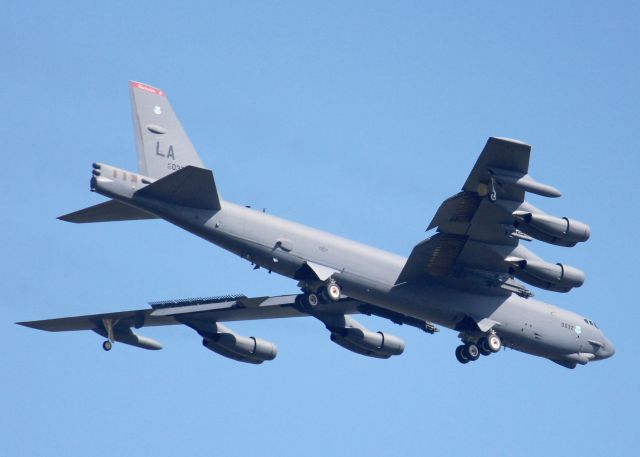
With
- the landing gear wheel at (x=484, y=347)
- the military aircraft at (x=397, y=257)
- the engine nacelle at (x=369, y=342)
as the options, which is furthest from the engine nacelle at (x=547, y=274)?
the engine nacelle at (x=369, y=342)

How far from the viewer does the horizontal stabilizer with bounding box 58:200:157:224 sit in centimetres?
3291

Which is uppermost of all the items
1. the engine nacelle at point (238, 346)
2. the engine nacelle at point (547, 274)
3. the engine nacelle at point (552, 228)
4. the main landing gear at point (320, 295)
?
the engine nacelle at point (552, 228)

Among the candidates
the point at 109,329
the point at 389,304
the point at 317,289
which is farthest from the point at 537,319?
the point at 109,329

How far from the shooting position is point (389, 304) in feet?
116

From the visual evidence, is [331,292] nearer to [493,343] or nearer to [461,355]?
[461,355]

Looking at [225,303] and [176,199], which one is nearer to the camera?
[176,199]

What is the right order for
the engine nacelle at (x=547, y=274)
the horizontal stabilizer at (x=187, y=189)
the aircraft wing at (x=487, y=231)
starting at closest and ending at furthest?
the aircraft wing at (x=487, y=231) → the horizontal stabilizer at (x=187, y=189) → the engine nacelle at (x=547, y=274)

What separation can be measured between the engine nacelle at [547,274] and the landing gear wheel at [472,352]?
8.98 feet

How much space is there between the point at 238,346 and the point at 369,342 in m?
3.95

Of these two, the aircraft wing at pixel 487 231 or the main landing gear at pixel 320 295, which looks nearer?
the aircraft wing at pixel 487 231

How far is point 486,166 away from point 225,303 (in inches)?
426

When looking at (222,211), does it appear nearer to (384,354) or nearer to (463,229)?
(463,229)

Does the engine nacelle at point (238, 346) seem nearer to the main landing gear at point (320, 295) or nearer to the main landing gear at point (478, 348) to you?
the main landing gear at point (320, 295)

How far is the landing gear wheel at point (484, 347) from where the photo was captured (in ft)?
119
